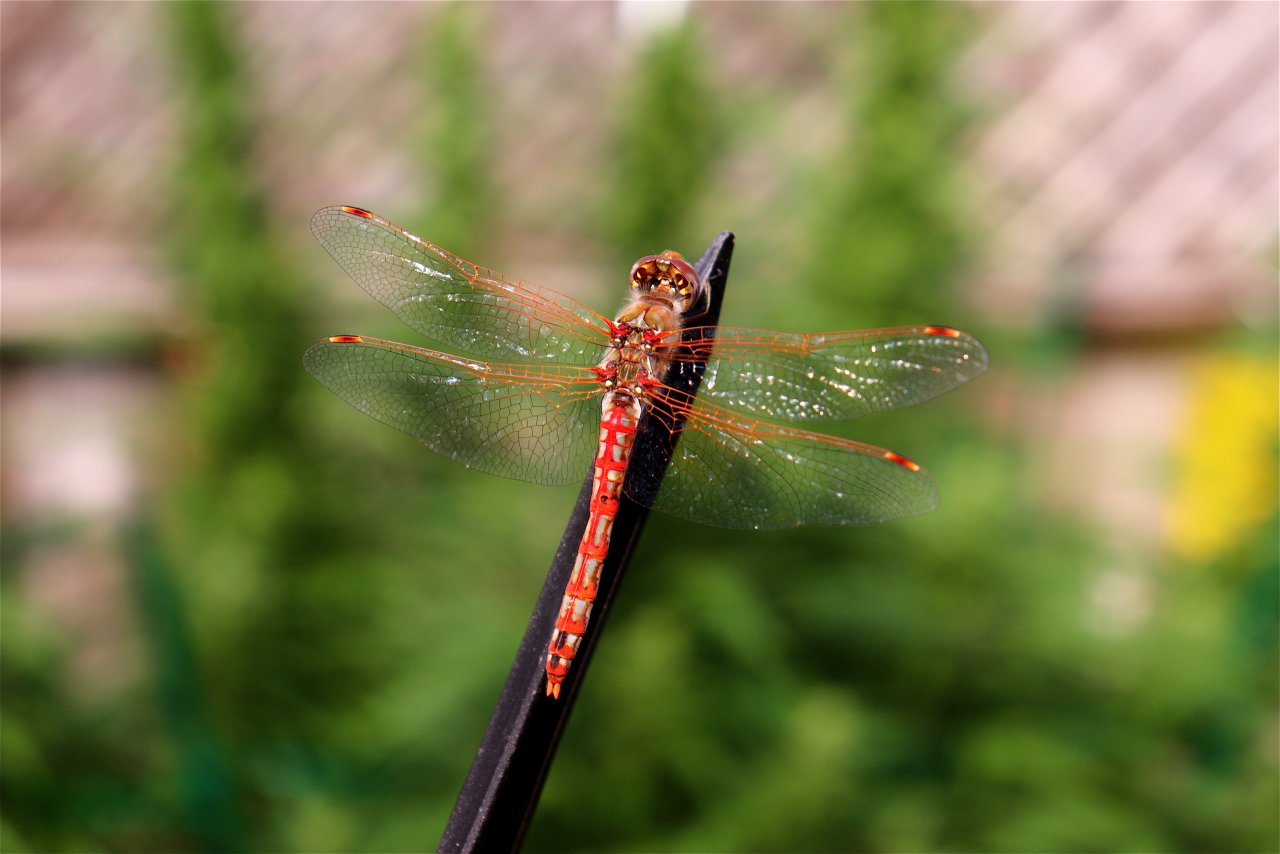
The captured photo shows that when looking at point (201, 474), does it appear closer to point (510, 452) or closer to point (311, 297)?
point (311, 297)

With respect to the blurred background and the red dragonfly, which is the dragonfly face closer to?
the red dragonfly

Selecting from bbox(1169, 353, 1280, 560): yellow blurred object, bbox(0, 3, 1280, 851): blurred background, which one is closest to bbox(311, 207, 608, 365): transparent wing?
bbox(0, 3, 1280, 851): blurred background

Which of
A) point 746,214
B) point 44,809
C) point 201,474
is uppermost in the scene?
point 746,214

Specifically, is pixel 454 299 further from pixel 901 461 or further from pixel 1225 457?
pixel 1225 457

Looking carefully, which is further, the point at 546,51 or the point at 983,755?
the point at 546,51

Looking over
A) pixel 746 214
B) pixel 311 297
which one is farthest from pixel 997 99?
pixel 311 297

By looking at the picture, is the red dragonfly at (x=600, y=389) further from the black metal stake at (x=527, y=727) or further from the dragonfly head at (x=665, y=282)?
the black metal stake at (x=527, y=727)
